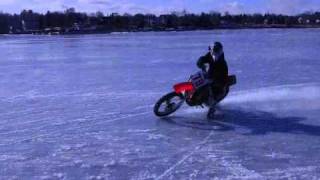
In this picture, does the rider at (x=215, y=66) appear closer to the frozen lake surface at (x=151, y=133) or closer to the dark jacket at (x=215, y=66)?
the dark jacket at (x=215, y=66)

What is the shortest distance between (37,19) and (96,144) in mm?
130001

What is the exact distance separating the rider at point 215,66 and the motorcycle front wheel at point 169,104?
0.46 meters

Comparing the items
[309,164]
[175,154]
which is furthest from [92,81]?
[309,164]

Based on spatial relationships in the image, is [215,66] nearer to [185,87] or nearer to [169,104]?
[185,87]

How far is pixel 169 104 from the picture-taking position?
7898 millimetres

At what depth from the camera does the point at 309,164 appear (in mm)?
5086

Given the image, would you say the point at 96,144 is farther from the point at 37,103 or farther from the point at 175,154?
the point at 37,103

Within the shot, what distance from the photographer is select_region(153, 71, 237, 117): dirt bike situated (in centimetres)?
773

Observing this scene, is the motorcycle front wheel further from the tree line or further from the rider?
Answer: the tree line

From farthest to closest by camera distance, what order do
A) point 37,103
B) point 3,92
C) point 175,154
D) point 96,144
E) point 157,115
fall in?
point 3,92 < point 37,103 < point 157,115 < point 96,144 < point 175,154

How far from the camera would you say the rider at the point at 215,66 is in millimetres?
7691

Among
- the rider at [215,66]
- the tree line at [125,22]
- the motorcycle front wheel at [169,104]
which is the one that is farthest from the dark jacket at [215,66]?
the tree line at [125,22]

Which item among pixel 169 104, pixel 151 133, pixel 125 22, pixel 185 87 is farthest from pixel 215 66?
pixel 125 22

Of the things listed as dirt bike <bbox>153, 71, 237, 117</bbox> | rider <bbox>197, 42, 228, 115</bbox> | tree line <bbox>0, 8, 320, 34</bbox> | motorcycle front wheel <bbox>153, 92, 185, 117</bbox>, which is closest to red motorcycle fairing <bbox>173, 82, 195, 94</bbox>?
dirt bike <bbox>153, 71, 237, 117</bbox>
